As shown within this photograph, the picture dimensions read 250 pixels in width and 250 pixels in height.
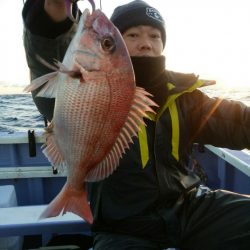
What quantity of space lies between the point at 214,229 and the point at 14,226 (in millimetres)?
1416

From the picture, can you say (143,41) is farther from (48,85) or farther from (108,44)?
(48,85)

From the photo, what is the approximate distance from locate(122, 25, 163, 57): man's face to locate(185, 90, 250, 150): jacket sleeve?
1.51 feet

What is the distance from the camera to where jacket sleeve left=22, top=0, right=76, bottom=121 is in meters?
1.84

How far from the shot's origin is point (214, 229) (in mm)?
2395

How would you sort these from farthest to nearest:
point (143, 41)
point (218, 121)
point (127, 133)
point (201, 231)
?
point (218, 121) < point (143, 41) < point (201, 231) < point (127, 133)

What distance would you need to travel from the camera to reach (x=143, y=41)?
8.23ft

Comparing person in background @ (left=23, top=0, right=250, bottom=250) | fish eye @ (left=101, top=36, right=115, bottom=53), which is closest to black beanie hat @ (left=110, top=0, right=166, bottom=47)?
person in background @ (left=23, top=0, right=250, bottom=250)

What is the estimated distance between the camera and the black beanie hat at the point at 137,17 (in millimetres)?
2611

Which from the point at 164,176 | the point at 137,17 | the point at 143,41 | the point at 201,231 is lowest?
the point at 201,231

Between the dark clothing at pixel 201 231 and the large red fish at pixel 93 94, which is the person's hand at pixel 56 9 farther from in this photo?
the dark clothing at pixel 201 231

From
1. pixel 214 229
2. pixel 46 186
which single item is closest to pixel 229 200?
pixel 214 229

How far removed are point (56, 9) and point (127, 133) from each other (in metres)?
0.75

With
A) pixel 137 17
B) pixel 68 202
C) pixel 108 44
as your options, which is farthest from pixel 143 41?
pixel 68 202

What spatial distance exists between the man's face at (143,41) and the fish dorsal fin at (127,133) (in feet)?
2.83
